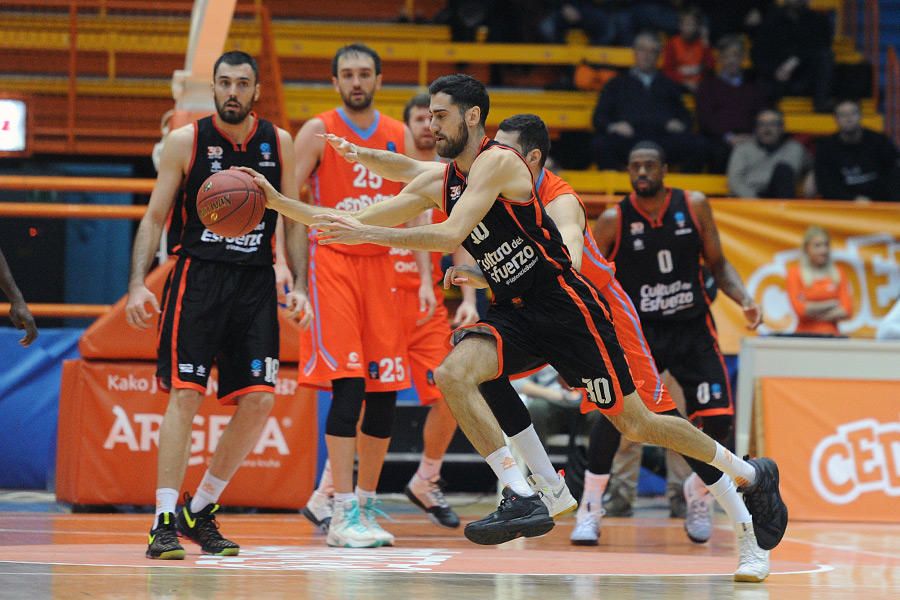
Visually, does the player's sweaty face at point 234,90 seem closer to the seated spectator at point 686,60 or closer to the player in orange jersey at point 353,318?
the player in orange jersey at point 353,318

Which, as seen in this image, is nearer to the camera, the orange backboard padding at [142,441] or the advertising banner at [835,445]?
the orange backboard padding at [142,441]

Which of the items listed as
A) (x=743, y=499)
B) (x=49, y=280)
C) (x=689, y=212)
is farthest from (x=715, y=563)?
(x=49, y=280)

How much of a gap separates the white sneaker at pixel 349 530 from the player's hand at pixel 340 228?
76.4 inches

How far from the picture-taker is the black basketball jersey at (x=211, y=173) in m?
6.16

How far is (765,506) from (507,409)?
119 cm

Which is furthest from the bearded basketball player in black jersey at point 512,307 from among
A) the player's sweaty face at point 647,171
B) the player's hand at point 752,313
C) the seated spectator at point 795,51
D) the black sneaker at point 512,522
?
the seated spectator at point 795,51

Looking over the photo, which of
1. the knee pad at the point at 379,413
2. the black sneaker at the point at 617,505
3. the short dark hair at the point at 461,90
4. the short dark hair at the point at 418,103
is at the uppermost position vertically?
the short dark hair at the point at 418,103

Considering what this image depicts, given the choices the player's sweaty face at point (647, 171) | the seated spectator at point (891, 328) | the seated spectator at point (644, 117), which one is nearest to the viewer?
the player's sweaty face at point (647, 171)

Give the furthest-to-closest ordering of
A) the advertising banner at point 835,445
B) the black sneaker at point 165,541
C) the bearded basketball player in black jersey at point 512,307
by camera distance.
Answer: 1. the advertising banner at point 835,445
2. the black sneaker at point 165,541
3. the bearded basketball player in black jersey at point 512,307

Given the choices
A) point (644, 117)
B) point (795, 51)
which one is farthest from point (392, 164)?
point (795, 51)

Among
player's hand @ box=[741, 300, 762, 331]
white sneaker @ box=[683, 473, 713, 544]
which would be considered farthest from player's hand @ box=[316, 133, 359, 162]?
white sneaker @ box=[683, 473, 713, 544]

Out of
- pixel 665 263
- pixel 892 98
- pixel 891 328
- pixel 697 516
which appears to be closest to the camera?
pixel 697 516

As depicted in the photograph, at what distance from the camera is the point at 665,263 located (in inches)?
295

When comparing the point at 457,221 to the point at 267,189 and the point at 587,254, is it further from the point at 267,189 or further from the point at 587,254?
the point at 587,254
